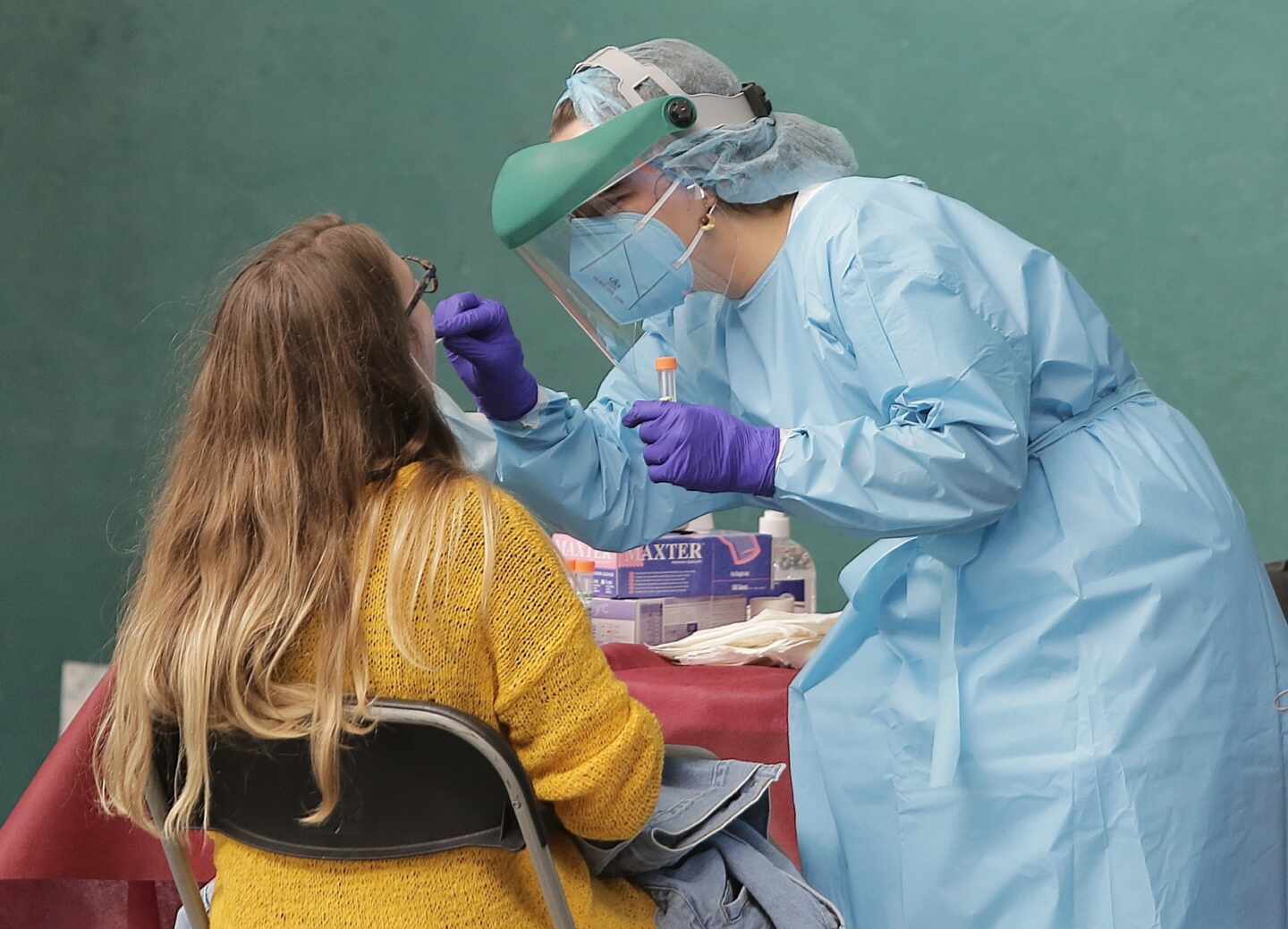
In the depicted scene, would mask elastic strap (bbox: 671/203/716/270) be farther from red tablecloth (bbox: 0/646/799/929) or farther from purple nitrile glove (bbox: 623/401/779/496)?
red tablecloth (bbox: 0/646/799/929)

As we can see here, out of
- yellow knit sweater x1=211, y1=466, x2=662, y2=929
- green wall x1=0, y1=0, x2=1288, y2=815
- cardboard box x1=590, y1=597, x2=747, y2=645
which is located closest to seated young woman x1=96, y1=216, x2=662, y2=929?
yellow knit sweater x1=211, y1=466, x2=662, y2=929

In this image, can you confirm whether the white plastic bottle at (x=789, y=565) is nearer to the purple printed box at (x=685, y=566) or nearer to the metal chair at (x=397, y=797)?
the purple printed box at (x=685, y=566)

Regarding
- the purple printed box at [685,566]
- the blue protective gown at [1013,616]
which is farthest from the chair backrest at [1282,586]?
the purple printed box at [685,566]

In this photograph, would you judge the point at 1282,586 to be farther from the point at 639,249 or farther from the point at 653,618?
the point at 639,249

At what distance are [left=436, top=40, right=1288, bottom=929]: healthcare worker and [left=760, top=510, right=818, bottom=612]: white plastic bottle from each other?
70 centimetres

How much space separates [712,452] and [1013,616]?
356mm

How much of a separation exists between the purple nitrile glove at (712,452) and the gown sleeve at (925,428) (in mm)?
19

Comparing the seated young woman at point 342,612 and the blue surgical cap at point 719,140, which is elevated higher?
the blue surgical cap at point 719,140

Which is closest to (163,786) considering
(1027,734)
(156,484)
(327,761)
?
(327,761)

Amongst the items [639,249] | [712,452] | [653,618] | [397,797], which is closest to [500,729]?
[397,797]

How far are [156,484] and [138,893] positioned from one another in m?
0.69

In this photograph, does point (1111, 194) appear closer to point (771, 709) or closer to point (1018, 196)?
point (1018, 196)

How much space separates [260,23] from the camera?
343 cm

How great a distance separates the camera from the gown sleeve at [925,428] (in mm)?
1353
